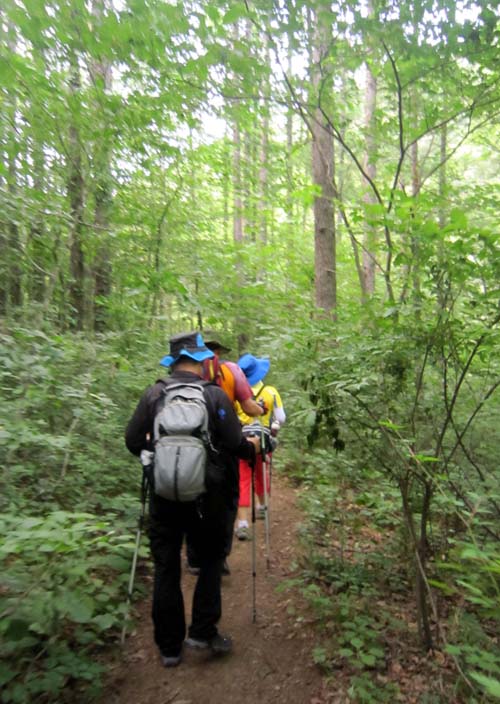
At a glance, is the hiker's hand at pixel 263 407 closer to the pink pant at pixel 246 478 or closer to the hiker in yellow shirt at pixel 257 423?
the hiker in yellow shirt at pixel 257 423

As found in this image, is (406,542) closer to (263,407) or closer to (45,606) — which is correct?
(263,407)

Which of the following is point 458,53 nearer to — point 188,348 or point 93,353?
point 188,348

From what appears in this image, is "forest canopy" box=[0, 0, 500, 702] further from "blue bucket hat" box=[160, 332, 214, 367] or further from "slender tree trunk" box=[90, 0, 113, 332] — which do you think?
"blue bucket hat" box=[160, 332, 214, 367]

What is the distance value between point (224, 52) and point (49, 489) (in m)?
4.43

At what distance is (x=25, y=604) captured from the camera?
2299 mm

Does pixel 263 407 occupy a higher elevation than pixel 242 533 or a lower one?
higher

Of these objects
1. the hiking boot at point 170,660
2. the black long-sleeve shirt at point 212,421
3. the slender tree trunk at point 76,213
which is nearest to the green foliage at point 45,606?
the hiking boot at point 170,660

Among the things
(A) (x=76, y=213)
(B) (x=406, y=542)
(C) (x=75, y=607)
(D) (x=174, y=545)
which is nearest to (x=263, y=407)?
(D) (x=174, y=545)

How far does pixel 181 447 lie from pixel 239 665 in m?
1.76

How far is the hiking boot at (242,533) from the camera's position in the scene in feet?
17.8

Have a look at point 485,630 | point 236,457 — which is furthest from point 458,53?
point 485,630

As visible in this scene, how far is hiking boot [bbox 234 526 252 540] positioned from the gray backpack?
2.70m

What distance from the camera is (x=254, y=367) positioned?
194 inches

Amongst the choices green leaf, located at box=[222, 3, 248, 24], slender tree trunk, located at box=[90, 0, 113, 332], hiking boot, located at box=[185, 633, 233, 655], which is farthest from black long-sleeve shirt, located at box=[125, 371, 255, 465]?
slender tree trunk, located at box=[90, 0, 113, 332]
